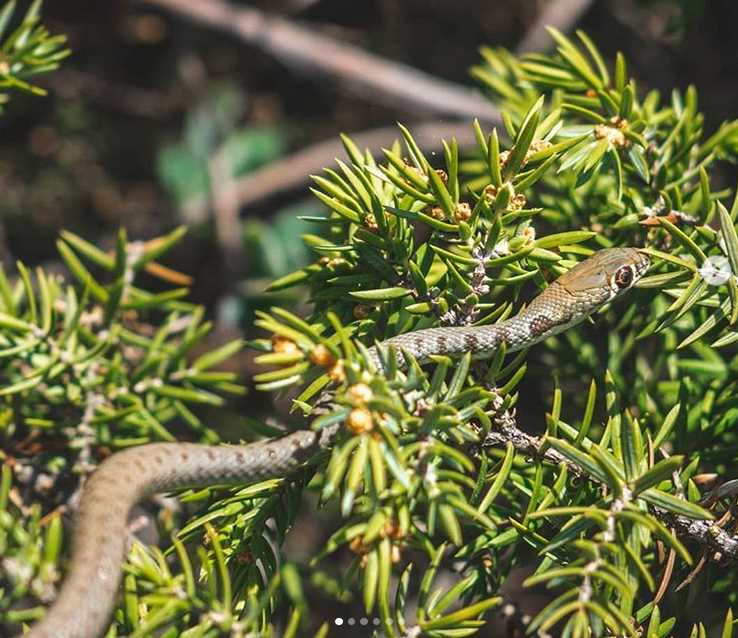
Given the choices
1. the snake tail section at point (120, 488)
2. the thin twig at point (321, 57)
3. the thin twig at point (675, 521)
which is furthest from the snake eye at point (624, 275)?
the thin twig at point (321, 57)

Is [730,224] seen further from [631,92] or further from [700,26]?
[700,26]

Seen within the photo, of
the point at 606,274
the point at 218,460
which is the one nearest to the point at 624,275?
the point at 606,274

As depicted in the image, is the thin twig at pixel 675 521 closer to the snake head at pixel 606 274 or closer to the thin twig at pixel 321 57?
the snake head at pixel 606 274

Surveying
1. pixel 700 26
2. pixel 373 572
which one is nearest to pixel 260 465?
pixel 373 572

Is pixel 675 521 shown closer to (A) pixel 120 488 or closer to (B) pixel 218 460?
(B) pixel 218 460

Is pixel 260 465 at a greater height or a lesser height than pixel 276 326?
lesser

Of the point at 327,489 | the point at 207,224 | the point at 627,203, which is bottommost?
the point at 327,489
